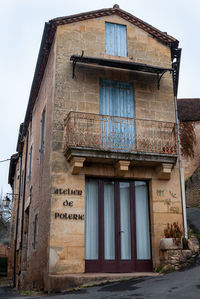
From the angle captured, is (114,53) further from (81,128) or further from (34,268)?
(34,268)

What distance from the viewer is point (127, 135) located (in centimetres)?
1089

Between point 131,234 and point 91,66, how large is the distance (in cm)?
512

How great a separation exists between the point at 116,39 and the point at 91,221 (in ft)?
19.3

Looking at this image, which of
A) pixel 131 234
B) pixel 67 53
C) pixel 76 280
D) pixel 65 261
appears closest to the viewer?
pixel 76 280

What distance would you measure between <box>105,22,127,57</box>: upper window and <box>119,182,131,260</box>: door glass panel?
14.1 ft

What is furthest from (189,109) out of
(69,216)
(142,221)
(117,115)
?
(69,216)

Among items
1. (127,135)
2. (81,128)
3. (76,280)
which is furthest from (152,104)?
(76,280)

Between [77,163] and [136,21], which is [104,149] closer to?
[77,163]

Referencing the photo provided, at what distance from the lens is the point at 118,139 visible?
1072 cm

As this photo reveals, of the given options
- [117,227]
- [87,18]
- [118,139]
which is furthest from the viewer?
[87,18]

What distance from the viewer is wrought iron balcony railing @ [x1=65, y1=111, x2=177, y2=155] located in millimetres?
10297

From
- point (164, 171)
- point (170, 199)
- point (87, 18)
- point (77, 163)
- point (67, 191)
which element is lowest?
point (170, 199)

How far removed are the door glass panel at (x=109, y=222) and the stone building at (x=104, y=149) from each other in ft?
0.09

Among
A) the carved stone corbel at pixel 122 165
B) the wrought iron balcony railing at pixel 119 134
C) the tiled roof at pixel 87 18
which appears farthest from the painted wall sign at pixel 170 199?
the tiled roof at pixel 87 18
